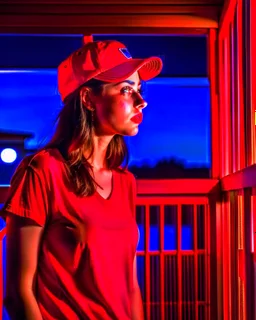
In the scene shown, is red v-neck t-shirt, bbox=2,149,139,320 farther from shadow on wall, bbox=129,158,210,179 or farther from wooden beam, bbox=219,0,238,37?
shadow on wall, bbox=129,158,210,179

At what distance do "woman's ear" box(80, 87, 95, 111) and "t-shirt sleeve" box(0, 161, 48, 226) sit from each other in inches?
11.9

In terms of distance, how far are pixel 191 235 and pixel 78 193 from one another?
1041 mm

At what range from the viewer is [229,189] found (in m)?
2.28

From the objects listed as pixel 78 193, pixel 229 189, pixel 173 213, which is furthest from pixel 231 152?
pixel 78 193

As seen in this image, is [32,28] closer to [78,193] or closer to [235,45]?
[235,45]

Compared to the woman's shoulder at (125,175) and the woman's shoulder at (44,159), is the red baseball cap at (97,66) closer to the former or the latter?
the woman's shoulder at (44,159)

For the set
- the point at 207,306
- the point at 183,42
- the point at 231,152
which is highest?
the point at 183,42

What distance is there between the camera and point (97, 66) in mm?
1766

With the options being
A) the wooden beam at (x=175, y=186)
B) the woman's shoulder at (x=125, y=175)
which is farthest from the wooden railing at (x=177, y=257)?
the woman's shoulder at (x=125, y=175)

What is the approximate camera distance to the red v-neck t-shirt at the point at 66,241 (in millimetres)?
A: 1625

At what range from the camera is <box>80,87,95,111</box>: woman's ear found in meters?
1.79

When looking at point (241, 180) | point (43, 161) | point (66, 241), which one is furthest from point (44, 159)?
point (241, 180)

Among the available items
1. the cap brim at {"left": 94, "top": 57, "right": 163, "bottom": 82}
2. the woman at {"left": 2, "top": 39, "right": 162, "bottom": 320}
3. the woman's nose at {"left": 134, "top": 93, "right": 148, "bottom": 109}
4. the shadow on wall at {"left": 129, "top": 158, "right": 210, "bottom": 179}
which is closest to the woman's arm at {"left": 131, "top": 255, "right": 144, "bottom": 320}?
the woman at {"left": 2, "top": 39, "right": 162, "bottom": 320}

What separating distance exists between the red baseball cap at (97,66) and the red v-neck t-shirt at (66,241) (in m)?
0.28
